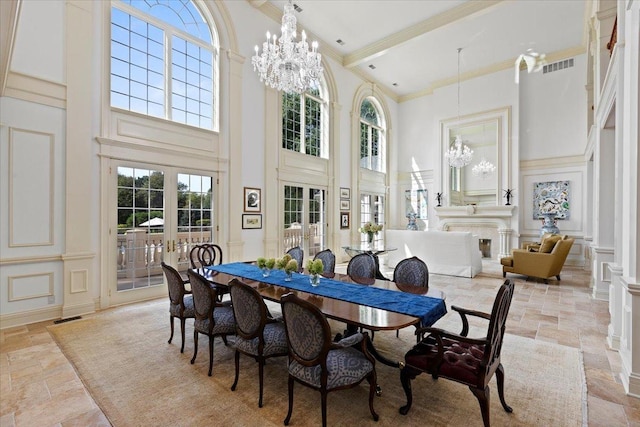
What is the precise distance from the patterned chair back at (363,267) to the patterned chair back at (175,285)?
186cm

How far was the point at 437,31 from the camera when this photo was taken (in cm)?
707

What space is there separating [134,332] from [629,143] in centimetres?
532

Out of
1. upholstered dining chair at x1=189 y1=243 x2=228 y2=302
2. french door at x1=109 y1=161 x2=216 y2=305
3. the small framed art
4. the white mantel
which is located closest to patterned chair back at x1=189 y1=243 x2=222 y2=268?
upholstered dining chair at x1=189 y1=243 x2=228 y2=302

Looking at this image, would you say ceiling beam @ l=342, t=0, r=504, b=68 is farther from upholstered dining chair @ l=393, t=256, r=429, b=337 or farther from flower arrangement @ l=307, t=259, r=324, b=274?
flower arrangement @ l=307, t=259, r=324, b=274

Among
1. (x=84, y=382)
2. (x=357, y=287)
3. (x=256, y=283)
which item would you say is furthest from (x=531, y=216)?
(x=84, y=382)

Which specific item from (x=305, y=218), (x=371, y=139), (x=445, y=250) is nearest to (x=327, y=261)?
(x=305, y=218)

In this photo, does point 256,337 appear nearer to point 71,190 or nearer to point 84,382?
point 84,382

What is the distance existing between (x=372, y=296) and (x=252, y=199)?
4.27 m

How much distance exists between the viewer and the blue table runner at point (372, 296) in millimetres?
2264

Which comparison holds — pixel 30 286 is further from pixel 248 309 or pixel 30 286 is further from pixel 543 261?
pixel 543 261

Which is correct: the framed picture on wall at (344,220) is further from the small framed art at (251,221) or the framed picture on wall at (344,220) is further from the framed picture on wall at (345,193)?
the small framed art at (251,221)

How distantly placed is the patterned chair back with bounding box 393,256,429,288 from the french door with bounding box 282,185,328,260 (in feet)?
13.2

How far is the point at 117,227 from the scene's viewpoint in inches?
178

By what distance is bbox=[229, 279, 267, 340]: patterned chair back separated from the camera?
84.7 inches
